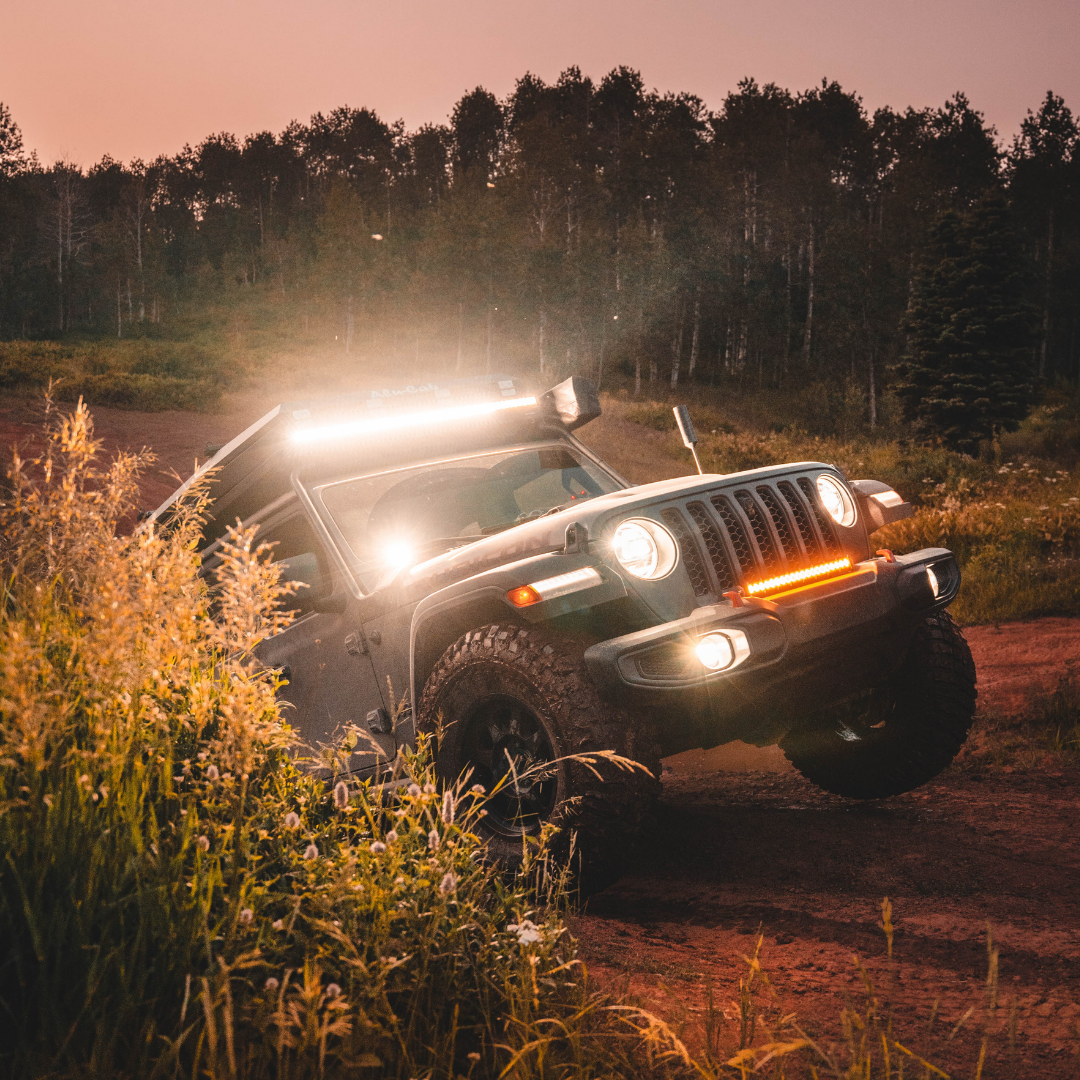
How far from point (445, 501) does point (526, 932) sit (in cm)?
258

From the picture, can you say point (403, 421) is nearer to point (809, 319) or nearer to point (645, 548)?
point (645, 548)

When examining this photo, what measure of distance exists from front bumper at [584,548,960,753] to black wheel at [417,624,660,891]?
0.42 ft

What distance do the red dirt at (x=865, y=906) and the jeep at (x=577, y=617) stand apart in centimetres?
35

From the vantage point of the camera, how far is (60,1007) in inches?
70.3

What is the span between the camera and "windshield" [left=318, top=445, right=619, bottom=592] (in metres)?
4.28

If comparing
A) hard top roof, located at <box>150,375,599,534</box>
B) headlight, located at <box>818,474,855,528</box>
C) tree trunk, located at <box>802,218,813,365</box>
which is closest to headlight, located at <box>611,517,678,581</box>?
headlight, located at <box>818,474,855,528</box>

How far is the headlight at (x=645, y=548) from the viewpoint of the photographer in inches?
130

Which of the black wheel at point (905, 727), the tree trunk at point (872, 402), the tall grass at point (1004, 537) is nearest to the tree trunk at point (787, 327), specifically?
the tree trunk at point (872, 402)

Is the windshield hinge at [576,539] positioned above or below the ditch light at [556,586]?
above

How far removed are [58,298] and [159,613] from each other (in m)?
69.5

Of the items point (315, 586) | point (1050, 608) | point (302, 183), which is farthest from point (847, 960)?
point (302, 183)

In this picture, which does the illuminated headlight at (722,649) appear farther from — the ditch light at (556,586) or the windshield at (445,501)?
the windshield at (445,501)

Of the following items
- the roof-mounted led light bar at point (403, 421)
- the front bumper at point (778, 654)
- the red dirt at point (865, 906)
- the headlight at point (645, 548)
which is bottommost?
the red dirt at point (865, 906)

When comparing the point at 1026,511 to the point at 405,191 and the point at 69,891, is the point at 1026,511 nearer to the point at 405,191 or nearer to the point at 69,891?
the point at 69,891
